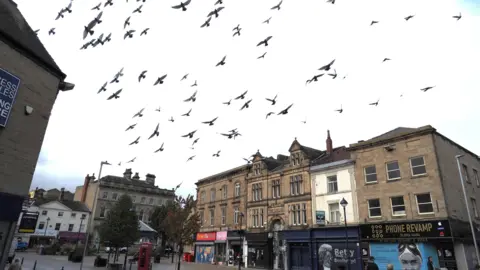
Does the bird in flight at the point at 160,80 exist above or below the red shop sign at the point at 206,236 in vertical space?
above

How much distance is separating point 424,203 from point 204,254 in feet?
99.7

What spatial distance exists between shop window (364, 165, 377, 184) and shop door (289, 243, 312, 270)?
9.10m

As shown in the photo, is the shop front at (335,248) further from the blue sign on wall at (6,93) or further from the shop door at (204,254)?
the blue sign on wall at (6,93)

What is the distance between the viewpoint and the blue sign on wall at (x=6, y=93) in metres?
10.7

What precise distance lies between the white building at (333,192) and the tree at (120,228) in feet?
58.6

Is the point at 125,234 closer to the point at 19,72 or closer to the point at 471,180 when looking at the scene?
the point at 19,72

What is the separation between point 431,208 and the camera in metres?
23.7

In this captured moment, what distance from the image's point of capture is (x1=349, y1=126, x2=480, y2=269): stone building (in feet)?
74.8

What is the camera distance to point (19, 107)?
37.8 ft

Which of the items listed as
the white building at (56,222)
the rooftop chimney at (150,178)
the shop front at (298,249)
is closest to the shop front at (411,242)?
the shop front at (298,249)

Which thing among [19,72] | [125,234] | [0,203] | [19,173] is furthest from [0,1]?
[125,234]

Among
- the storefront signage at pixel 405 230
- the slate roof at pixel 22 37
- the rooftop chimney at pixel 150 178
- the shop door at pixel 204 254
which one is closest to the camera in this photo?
the slate roof at pixel 22 37

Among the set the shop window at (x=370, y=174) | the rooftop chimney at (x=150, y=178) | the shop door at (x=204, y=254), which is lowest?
the shop door at (x=204, y=254)

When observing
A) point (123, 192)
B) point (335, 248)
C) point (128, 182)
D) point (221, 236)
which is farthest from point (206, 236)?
point (128, 182)
